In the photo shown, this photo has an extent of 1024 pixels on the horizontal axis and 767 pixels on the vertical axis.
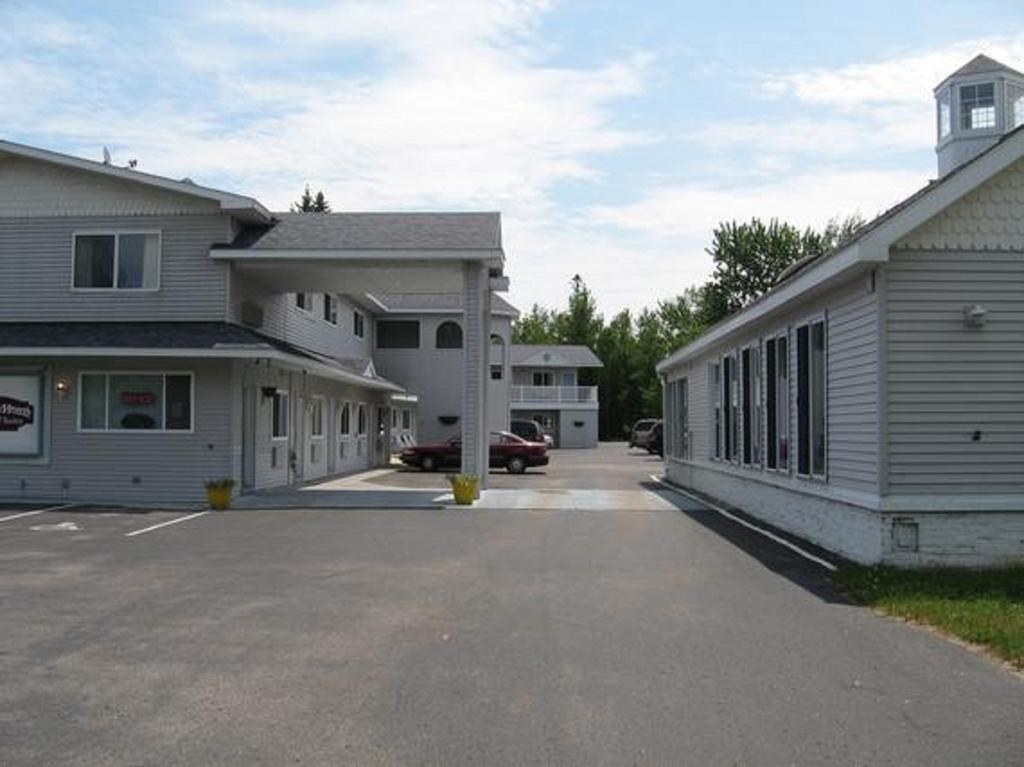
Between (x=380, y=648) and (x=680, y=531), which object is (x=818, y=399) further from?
(x=380, y=648)

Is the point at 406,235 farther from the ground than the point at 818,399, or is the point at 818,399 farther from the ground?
the point at 406,235

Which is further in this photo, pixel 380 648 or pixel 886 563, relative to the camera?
pixel 886 563

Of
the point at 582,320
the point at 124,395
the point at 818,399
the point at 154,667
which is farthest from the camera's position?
the point at 582,320

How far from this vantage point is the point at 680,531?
15648mm

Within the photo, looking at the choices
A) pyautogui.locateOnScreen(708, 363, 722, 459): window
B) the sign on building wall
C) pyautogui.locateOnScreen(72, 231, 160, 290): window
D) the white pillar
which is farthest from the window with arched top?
the sign on building wall

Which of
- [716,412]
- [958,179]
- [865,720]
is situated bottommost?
[865,720]

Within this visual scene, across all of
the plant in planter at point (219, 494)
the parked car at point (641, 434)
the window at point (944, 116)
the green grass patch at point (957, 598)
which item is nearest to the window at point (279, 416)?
the plant in planter at point (219, 494)

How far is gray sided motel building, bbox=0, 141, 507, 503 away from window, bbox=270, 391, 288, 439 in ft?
0.22

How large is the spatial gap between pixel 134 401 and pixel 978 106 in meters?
16.6

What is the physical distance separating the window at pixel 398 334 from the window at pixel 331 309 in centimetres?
788

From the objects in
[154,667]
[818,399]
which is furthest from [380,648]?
[818,399]

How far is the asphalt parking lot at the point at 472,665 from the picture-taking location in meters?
5.56

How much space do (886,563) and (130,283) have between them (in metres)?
16.3

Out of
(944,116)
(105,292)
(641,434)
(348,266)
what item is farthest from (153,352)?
(641,434)
